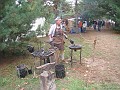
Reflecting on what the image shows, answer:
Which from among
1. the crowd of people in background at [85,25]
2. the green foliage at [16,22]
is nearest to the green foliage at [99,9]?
the crowd of people in background at [85,25]

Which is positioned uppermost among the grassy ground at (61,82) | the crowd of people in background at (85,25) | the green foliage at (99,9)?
the green foliage at (99,9)

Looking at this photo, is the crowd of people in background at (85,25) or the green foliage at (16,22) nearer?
the green foliage at (16,22)

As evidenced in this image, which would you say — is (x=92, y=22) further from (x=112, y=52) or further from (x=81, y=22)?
(x=112, y=52)

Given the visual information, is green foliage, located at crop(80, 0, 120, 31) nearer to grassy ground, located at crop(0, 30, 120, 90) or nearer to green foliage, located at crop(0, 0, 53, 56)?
green foliage, located at crop(0, 0, 53, 56)

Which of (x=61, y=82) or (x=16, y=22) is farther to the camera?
(x=16, y=22)

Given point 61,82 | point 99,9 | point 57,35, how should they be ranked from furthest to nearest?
point 99,9 → point 57,35 → point 61,82

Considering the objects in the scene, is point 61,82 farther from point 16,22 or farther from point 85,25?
point 85,25

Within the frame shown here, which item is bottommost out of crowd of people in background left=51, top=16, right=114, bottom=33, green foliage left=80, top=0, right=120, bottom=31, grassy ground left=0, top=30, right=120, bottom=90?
grassy ground left=0, top=30, right=120, bottom=90

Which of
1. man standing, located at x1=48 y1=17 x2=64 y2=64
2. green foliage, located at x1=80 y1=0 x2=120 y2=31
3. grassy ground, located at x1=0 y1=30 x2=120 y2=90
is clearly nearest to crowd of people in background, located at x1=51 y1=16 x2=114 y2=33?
green foliage, located at x1=80 y1=0 x2=120 y2=31

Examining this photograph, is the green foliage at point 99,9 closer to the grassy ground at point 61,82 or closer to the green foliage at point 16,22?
the green foliage at point 16,22

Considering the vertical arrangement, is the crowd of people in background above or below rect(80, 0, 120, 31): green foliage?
below

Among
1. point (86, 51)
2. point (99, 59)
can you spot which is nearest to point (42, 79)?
point (99, 59)

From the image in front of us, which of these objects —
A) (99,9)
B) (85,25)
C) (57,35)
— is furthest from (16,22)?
(99,9)

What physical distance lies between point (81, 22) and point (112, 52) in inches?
360
